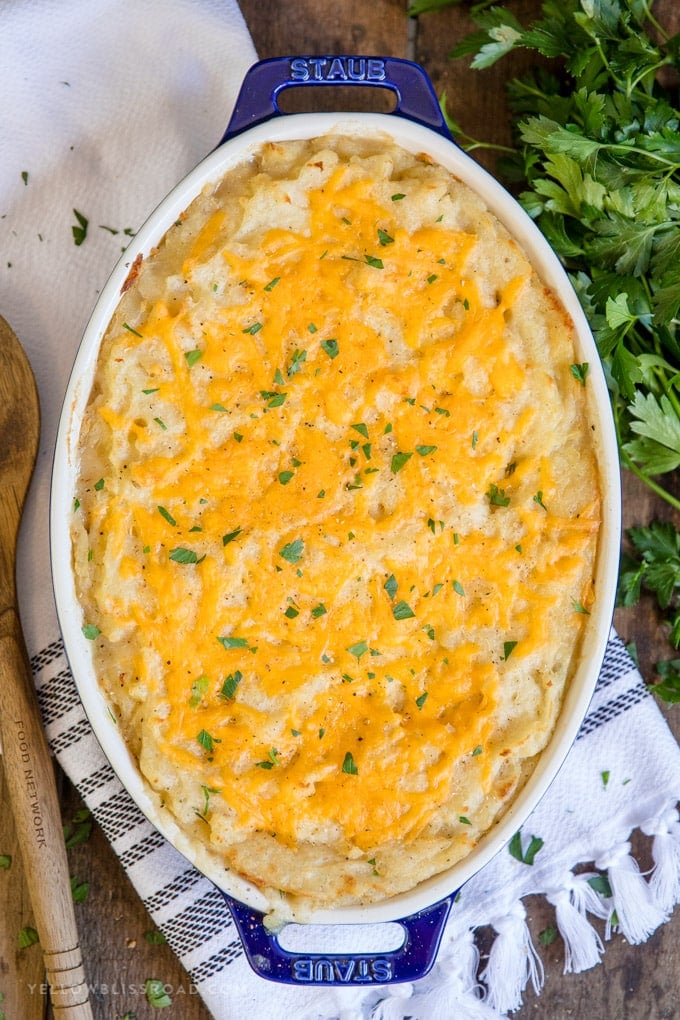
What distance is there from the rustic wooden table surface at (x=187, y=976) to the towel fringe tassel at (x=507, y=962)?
91 millimetres

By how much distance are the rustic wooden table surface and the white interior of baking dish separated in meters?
0.50

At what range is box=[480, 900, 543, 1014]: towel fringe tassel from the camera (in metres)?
2.59

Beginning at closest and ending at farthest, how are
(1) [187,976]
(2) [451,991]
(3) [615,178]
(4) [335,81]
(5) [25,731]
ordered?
(4) [335,81] < (3) [615,178] < (5) [25,731] < (2) [451,991] < (1) [187,976]

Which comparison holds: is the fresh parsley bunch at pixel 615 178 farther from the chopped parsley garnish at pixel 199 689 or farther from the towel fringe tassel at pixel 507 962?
the chopped parsley garnish at pixel 199 689

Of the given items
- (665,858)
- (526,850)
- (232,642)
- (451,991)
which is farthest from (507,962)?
(232,642)

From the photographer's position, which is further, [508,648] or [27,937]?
[27,937]

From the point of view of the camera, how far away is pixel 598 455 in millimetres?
2217

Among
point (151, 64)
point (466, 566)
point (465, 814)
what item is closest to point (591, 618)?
point (466, 566)

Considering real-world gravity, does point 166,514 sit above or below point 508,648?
above

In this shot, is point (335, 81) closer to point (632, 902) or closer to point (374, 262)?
point (374, 262)

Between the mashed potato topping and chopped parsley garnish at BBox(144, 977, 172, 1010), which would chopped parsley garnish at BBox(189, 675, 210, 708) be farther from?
chopped parsley garnish at BBox(144, 977, 172, 1010)

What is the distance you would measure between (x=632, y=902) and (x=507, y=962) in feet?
1.37

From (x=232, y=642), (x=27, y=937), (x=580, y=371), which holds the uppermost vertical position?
(x=580, y=371)

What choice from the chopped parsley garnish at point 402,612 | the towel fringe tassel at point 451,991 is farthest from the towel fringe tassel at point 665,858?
the chopped parsley garnish at point 402,612
